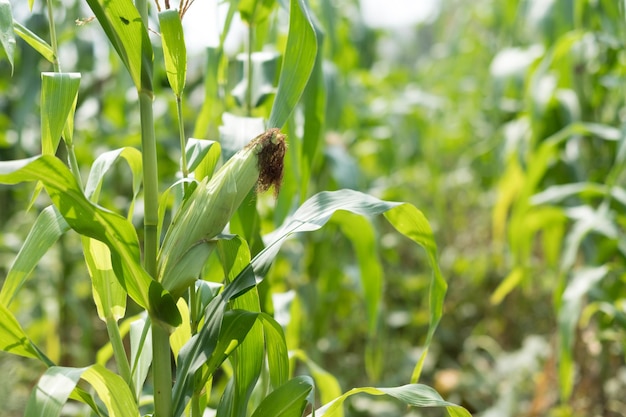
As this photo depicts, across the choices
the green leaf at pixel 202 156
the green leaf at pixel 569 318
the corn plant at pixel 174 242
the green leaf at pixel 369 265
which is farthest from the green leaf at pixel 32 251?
the green leaf at pixel 569 318

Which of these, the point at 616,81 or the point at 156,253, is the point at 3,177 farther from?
the point at 616,81

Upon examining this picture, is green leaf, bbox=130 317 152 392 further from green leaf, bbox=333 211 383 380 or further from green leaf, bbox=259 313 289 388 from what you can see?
green leaf, bbox=333 211 383 380

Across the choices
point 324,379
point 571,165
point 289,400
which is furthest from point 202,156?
point 571,165

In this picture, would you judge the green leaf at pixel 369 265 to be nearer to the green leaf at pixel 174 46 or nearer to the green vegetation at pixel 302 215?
the green vegetation at pixel 302 215

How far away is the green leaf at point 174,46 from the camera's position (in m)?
0.44

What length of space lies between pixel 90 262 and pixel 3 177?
0.48 ft

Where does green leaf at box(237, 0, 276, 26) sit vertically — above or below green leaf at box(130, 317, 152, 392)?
above

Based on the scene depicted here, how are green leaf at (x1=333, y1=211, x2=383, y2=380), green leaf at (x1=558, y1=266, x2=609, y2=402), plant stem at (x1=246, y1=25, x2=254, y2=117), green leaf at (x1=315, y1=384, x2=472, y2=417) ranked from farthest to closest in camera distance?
green leaf at (x1=558, y1=266, x2=609, y2=402), green leaf at (x1=333, y1=211, x2=383, y2=380), plant stem at (x1=246, y1=25, x2=254, y2=117), green leaf at (x1=315, y1=384, x2=472, y2=417)

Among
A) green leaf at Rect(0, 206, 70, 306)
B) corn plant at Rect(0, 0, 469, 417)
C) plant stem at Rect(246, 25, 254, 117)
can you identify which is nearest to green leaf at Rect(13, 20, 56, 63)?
corn plant at Rect(0, 0, 469, 417)

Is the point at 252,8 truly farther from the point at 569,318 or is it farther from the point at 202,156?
the point at 569,318

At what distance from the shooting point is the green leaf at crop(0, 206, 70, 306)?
484 mm

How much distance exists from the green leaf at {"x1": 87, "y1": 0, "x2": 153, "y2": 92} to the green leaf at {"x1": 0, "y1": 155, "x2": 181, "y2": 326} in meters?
0.09

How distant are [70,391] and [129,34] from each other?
219 mm

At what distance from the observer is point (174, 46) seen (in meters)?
0.45
